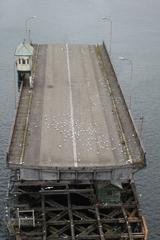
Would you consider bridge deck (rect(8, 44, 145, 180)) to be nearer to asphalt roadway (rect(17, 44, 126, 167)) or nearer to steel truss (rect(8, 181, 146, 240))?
→ asphalt roadway (rect(17, 44, 126, 167))

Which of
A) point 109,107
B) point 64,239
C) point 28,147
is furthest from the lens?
point 109,107

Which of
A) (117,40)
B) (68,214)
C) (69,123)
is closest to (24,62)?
(69,123)

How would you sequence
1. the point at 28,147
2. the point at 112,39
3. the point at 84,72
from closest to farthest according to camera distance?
the point at 28,147, the point at 84,72, the point at 112,39

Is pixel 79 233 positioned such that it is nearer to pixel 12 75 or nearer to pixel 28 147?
pixel 28 147

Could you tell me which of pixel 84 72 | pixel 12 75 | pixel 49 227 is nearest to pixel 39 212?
pixel 49 227

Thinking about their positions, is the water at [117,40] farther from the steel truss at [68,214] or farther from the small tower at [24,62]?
the small tower at [24,62]
